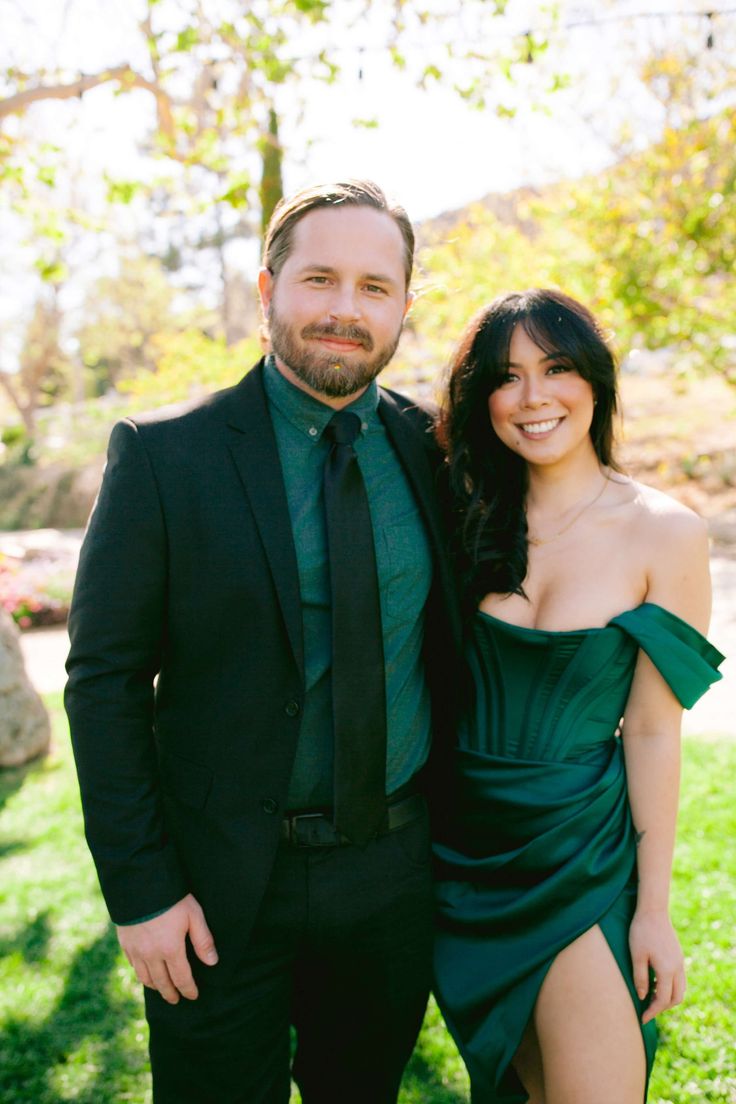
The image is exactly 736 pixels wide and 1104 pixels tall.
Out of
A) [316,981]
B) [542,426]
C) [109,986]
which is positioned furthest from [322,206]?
[109,986]

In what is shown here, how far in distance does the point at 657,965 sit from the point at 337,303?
1.73 metres

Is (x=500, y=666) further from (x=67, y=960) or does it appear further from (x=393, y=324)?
(x=67, y=960)

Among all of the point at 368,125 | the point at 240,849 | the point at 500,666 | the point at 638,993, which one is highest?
the point at 368,125

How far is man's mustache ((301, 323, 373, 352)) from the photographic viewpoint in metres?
2.17

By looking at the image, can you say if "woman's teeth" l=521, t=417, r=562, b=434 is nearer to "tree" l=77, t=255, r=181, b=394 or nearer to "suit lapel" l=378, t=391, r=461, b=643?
"suit lapel" l=378, t=391, r=461, b=643

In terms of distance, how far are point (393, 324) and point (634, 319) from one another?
8.30m

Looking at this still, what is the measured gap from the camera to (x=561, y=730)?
2258 millimetres

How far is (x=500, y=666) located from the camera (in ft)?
7.80

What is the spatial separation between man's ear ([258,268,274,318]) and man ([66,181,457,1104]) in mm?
58

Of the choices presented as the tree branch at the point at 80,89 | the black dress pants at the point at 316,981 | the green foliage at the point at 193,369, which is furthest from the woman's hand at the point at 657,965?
the green foliage at the point at 193,369

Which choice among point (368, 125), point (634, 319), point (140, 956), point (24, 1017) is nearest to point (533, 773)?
point (140, 956)

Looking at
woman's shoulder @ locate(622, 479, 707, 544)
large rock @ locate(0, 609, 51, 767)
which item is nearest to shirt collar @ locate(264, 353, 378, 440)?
woman's shoulder @ locate(622, 479, 707, 544)

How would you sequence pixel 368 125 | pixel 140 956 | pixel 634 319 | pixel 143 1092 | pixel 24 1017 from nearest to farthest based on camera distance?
pixel 140 956, pixel 143 1092, pixel 24 1017, pixel 368 125, pixel 634 319

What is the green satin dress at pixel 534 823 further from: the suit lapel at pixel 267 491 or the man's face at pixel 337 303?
the man's face at pixel 337 303
